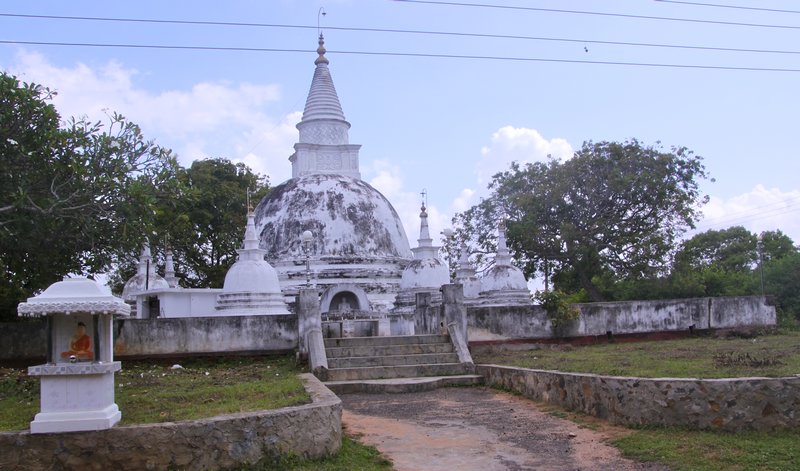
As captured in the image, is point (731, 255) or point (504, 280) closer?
point (504, 280)

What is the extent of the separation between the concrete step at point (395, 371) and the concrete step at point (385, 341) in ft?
5.69

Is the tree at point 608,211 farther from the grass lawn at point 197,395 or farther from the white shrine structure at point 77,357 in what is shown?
the white shrine structure at point 77,357

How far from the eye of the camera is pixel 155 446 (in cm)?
716

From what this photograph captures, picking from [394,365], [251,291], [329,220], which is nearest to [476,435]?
[394,365]

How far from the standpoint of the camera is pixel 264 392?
10.8m

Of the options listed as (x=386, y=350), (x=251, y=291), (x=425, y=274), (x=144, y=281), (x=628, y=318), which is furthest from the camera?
(x=144, y=281)

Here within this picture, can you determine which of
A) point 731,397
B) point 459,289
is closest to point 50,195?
point 459,289

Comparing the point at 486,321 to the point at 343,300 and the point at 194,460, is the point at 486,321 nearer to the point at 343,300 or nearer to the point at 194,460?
the point at 343,300

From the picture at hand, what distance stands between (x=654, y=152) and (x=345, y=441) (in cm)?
2943

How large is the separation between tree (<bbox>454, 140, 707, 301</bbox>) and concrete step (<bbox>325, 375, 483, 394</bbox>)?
20.0 m

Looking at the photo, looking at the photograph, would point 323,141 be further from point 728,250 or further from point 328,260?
point 728,250

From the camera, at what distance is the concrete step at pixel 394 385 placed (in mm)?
14219

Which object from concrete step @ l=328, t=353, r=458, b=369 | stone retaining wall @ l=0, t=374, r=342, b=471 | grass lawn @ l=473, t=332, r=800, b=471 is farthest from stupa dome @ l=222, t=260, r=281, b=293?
stone retaining wall @ l=0, t=374, r=342, b=471

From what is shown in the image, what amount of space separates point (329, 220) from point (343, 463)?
899 inches
